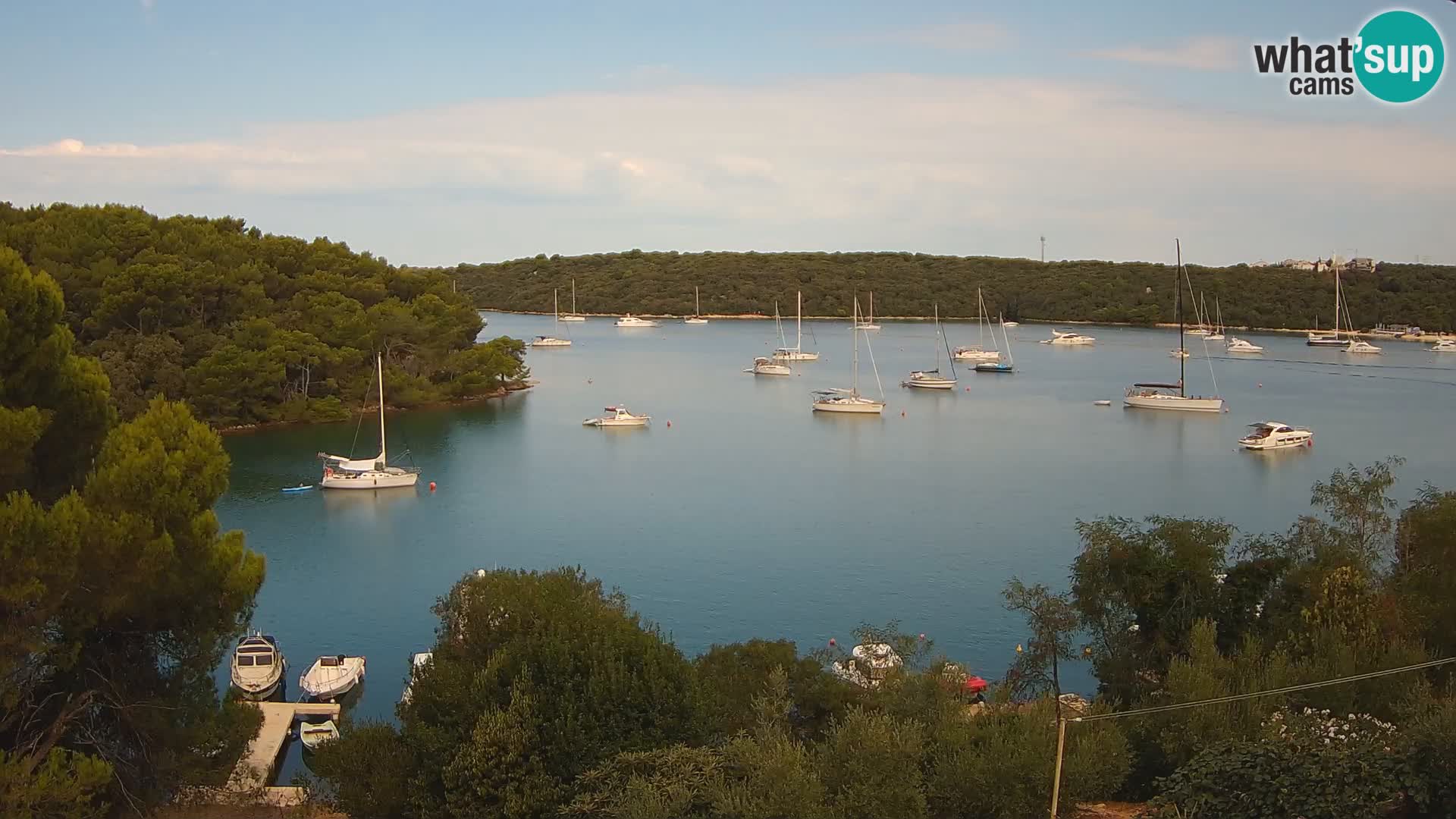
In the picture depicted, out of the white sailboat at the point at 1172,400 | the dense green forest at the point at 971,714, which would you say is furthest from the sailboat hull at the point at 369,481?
the white sailboat at the point at 1172,400

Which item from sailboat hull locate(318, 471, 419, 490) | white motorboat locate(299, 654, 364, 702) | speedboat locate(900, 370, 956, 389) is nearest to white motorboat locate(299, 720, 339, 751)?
white motorboat locate(299, 654, 364, 702)

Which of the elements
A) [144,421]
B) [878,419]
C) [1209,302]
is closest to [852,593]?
[144,421]

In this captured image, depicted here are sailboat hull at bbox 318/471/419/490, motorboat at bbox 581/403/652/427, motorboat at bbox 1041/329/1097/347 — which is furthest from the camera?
motorboat at bbox 1041/329/1097/347

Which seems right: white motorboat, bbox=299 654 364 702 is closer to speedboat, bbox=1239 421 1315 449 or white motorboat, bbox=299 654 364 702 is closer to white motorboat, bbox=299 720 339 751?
white motorboat, bbox=299 720 339 751

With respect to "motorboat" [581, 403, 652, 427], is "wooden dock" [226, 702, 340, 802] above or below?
below

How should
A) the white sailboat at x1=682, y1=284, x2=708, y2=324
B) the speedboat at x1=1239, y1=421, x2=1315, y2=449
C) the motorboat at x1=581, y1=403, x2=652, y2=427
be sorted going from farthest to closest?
the white sailboat at x1=682, y1=284, x2=708, y2=324 < the motorboat at x1=581, y1=403, x2=652, y2=427 < the speedboat at x1=1239, y1=421, x2=1315, y2=449

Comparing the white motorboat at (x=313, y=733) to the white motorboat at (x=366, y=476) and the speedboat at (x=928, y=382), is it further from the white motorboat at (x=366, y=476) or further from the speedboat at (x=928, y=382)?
the speedboat at (x=928, y=382)

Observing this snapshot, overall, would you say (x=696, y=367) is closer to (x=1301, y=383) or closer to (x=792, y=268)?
(x=1301, y=383)

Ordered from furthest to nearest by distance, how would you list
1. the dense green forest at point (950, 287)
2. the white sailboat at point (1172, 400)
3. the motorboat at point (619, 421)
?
the dense green forest at point (950, 287)
the white sailboat at point (1172, 400)
the motorboat at point (619, 421)
